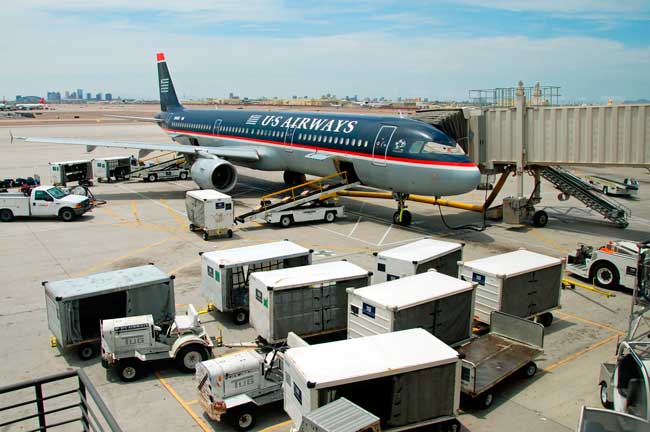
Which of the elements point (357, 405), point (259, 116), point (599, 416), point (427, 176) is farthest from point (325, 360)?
point (259, 116)

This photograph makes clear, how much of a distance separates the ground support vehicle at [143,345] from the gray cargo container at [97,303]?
3.39ft

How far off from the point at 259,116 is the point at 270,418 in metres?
28.8

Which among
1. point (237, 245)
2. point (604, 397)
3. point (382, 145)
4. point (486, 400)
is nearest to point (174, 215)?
point (237, 245)

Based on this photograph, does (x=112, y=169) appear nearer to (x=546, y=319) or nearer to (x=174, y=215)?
(x=174, y=215)

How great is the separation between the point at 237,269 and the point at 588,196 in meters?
20.8

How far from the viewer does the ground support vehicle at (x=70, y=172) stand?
40.3m

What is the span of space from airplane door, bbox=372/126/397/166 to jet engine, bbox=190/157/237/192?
9.07 m

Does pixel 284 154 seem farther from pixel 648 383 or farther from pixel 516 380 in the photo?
pixel 648 383

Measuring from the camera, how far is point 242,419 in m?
11.8

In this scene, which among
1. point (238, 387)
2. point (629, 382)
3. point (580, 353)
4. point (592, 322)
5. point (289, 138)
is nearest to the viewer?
point (629, 382)

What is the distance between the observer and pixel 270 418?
40.6 feet

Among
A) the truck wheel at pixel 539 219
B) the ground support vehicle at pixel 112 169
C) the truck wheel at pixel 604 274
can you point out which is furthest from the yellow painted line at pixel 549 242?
the ground support vehicle at pixel 112 169

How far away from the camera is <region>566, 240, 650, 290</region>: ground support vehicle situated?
20.0 m

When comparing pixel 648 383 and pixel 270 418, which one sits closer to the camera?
pixel 648 383
